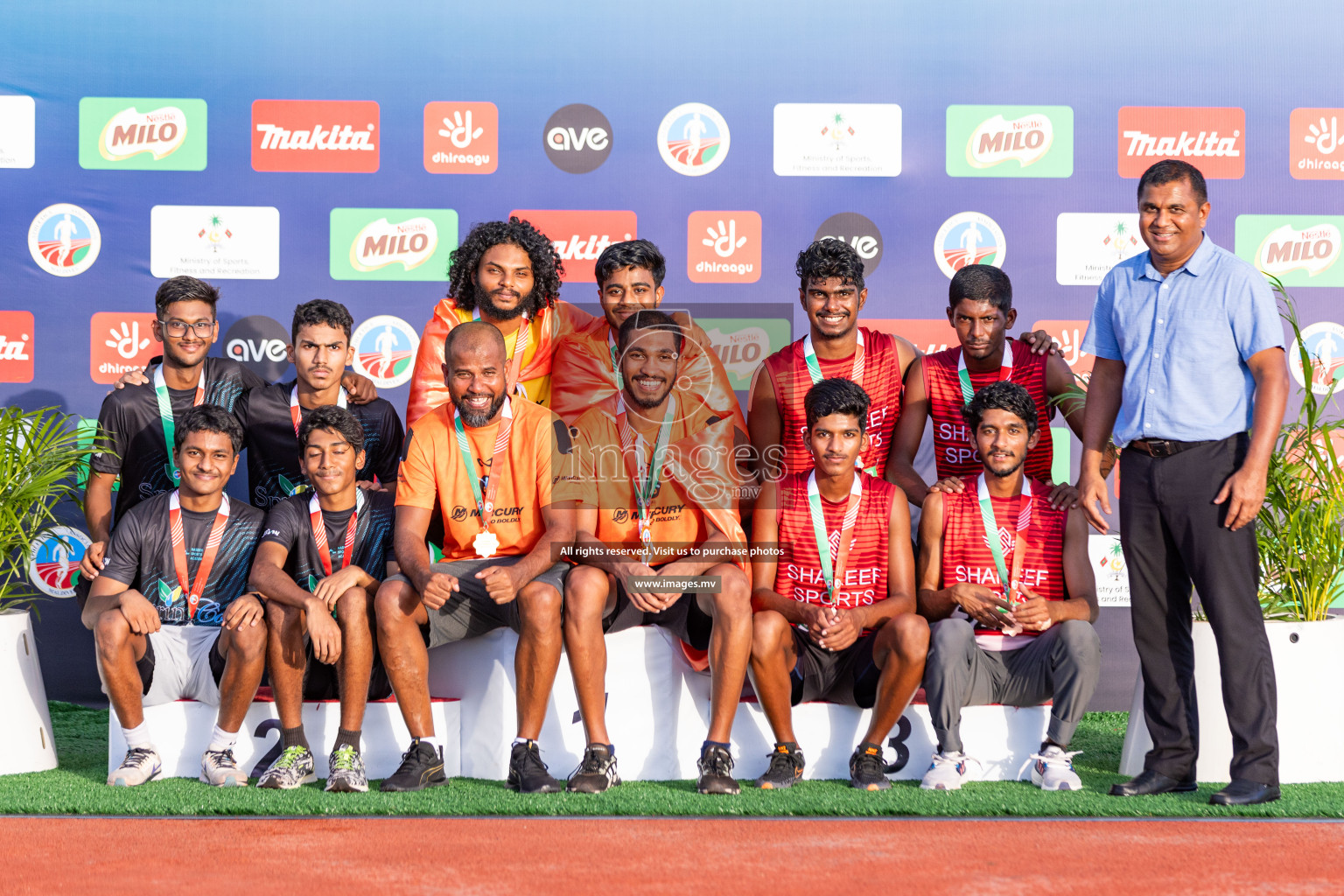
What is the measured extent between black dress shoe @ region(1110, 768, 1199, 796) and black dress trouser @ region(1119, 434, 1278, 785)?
0.02m

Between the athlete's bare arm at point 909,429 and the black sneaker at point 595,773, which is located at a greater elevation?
the athlete's bare arm at point 909,429

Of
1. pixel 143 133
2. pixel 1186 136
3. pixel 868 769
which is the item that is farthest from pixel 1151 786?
pixel 143 133

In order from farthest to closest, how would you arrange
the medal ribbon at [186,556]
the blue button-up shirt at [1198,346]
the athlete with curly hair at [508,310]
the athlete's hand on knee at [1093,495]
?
the athlete with curly hair at [508,310]
the medal ribbon at [186,556]
the athlete's hand on knee at [1093,495]
the blue button-up shirt at [1198,346]

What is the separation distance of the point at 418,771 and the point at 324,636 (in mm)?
466

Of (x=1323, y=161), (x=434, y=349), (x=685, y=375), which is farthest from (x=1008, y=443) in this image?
(x=1323, y=161)

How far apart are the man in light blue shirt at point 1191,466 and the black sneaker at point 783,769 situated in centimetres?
88

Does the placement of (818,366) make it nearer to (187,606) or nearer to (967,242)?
(967,242)

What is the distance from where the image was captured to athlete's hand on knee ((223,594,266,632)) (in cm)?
342

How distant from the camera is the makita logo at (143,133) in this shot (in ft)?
15.8

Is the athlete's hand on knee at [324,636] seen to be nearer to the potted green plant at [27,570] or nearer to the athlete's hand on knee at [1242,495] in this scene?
A: the potted green plant at [27,570]

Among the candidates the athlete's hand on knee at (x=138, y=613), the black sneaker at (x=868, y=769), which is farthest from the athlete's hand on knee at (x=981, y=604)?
the athlete's hand on knee at (x=138, y=613)

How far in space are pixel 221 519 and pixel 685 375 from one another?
154 cm

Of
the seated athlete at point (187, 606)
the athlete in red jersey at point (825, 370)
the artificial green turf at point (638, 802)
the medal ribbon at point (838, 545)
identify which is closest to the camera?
the artificial green turf at point (638, 802)

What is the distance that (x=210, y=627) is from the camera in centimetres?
368
